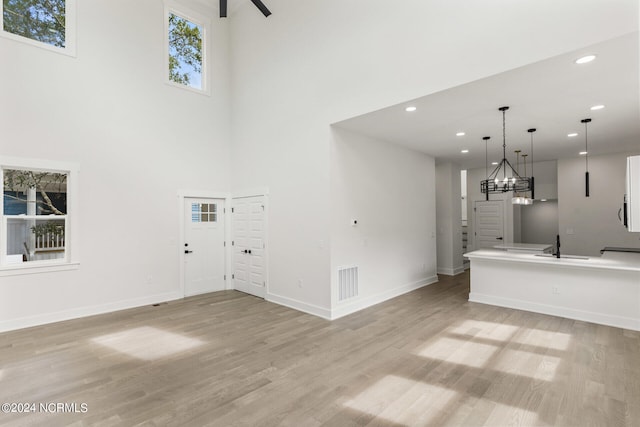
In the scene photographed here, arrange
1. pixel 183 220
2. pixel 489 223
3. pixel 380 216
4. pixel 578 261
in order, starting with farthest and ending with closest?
pixel 489 223, pixel 183 220, pixel 380 216, pixel 578 261

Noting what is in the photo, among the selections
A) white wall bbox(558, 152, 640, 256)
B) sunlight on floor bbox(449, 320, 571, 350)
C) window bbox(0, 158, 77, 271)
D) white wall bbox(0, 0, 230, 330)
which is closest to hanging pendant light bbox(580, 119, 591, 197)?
white wall bbox(558, 152, 640, 256)

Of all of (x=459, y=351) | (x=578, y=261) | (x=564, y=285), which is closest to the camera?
(x=459, y=351)

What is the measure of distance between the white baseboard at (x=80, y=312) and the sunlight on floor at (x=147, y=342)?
122cm

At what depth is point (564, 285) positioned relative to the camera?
4715mm

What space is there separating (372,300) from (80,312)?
4695 millimetres

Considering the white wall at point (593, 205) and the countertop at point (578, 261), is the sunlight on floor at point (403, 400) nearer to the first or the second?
the countertop at point (578, 261)

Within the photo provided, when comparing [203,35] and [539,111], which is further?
[203,35]

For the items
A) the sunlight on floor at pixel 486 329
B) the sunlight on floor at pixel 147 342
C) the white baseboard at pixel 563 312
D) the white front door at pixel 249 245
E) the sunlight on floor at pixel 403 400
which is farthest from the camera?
the white front door at pixel 249 245

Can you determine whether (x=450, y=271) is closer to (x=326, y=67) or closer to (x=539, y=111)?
(x=539, y=111)

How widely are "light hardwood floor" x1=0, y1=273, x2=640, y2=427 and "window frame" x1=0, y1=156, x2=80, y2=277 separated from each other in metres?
0.87

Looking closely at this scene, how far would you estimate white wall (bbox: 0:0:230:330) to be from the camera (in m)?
4.60

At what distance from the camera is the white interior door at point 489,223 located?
8.86m

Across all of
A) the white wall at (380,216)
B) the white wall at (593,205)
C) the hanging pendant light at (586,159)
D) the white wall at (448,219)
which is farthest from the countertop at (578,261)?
the white wall at (448,219)

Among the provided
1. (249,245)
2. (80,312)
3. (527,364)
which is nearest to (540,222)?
(527,364)
